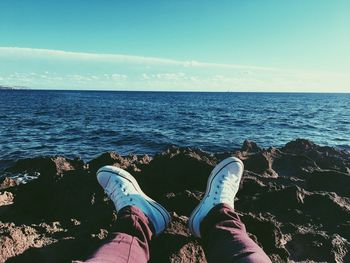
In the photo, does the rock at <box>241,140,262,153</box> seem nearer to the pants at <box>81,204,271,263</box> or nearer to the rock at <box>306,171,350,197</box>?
the rock at <box>306,171,350,197</box>

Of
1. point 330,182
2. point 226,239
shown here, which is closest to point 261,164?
point 330,182

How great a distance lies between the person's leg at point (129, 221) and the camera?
2264 millimetres

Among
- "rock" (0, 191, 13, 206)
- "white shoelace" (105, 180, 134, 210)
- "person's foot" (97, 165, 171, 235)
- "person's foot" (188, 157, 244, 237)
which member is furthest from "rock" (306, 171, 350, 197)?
"rock" (0, 191, 13, 206)

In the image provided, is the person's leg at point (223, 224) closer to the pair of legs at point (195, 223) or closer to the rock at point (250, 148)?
the pair of legs at point (195, 223)

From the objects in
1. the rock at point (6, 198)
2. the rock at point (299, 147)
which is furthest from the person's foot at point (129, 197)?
the rock at point (299, 147)

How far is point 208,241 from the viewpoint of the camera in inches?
108

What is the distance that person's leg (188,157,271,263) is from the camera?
7.45ft

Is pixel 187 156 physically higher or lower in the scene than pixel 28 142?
higher

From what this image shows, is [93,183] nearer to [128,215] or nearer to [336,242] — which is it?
[128,215]

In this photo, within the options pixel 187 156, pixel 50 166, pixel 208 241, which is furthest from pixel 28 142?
pixel 208 241

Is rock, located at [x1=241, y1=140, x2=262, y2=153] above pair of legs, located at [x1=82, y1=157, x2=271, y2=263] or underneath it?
underneath

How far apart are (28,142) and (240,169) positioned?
13307mm

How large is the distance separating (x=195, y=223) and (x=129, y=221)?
637 mm

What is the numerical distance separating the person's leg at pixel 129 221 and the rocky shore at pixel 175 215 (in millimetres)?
157
